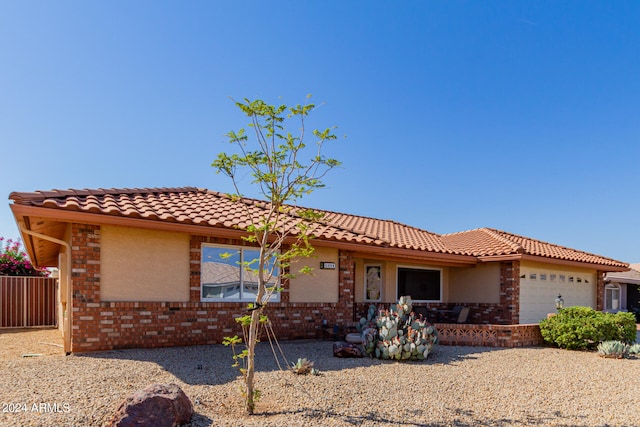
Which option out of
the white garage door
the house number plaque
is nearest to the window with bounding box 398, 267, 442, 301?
the white garage door

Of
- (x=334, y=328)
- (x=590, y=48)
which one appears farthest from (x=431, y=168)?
(x=334, y=328)

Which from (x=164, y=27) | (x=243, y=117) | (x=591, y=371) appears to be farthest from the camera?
(x=164, y=27)

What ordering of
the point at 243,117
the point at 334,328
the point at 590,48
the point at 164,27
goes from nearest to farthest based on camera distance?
1. the point at 243,117
2. the point at 164,27
3. the point at 334,328
4. the point at 590,48

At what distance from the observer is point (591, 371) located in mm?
8562

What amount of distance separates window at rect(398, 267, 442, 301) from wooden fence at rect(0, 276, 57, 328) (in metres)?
14.9

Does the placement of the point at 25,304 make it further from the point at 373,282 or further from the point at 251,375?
the point at 251,375

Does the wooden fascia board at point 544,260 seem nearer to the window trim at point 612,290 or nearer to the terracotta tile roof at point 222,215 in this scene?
the terracotta tile roof at point 222,215

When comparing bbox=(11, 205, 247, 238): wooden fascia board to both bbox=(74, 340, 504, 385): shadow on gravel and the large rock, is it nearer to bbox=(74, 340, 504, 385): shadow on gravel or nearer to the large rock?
bbox=(74, 340, 504, 385): shadow on gravel

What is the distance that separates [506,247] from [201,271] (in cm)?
1130

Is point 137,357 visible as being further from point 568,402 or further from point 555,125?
point 555,125

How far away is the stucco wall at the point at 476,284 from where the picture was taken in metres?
15.2

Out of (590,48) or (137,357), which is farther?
(590,48)

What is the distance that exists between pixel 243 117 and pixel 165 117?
7553 mm

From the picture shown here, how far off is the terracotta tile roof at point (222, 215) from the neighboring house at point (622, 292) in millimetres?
7970
